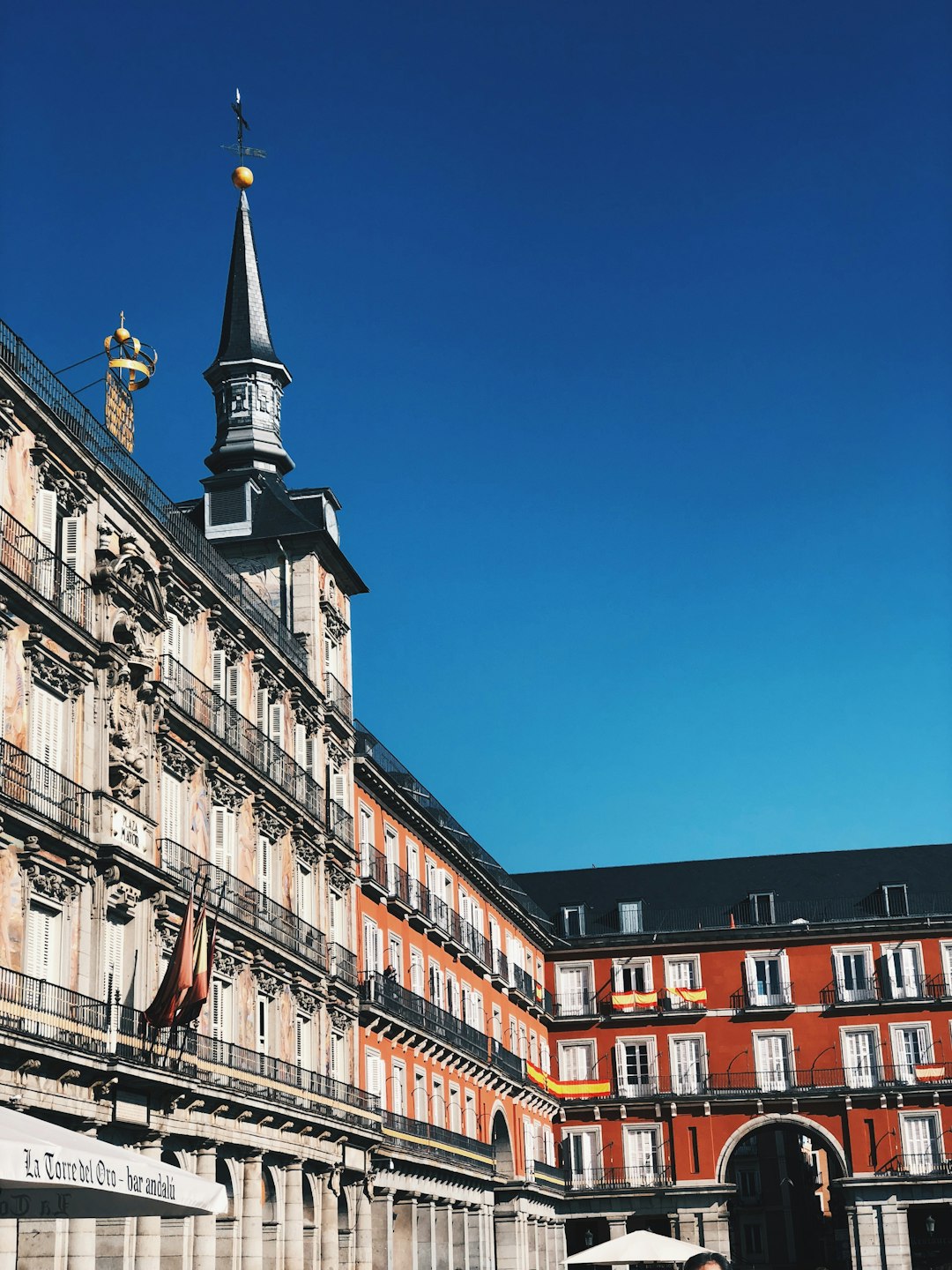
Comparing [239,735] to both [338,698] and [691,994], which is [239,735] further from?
[691,994]

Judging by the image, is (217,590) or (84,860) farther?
(217,590)

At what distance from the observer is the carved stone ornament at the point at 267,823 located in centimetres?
4022

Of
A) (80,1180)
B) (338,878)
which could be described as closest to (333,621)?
(338,878)

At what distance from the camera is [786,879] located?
83.4 metres

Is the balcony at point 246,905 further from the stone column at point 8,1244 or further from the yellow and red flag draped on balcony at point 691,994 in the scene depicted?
the yellow and red flag draped on balcony at point 691,994

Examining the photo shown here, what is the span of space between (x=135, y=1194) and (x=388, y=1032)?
3511cm

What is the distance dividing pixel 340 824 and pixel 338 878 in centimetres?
158

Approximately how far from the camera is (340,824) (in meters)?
46.8

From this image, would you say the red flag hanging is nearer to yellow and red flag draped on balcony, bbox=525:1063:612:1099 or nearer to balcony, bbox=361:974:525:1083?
balcony, bbox=361:974:525:1083

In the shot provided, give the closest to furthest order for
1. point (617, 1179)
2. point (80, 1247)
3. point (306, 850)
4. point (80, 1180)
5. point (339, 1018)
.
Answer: point (80, 1180), point (80, 1247), point (306, 850), point (339, 1018), point (617, 1179)

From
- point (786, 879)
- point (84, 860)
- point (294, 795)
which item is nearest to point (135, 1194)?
point (84, 860)

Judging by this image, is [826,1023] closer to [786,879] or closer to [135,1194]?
[786,879]

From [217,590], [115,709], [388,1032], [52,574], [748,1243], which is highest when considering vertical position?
[217,590]

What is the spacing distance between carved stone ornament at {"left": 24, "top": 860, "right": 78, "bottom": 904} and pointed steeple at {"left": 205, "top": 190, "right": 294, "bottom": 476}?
79.5ft
